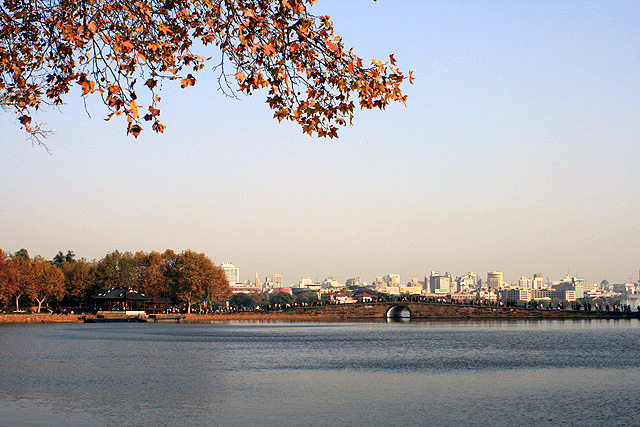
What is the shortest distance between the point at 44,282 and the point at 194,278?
21864 millimetres

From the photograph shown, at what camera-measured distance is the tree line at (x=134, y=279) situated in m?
102

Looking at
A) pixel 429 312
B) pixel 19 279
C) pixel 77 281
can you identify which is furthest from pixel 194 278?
pixel 429 312

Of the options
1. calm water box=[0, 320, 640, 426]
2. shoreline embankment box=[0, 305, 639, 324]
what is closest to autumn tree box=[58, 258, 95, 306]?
shoreline embankment box=[0, 305, 639, 324]

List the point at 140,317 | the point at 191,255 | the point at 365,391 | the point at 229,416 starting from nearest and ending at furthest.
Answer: the point at 229,416 → the point at 365,391 → the point at 140,317 → the point at 191,255

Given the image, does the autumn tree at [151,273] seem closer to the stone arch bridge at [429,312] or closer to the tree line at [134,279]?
the tree line at [134,279]

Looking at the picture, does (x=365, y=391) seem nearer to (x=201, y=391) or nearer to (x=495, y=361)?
(x=201, y=391)

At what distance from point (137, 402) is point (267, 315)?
88.2m

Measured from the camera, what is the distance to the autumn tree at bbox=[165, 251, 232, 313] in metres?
108

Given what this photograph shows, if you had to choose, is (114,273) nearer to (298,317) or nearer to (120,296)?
(120,296)

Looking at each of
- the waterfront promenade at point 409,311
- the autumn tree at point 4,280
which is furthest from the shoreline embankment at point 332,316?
the autumn tree at point 4,280

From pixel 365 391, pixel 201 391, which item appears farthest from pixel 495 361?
pixel 201 391

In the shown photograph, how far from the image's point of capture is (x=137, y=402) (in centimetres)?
2391

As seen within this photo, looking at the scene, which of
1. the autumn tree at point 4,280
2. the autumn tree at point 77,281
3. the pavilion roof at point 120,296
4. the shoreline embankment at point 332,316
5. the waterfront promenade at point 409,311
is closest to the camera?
the autumn tree at point 4,280

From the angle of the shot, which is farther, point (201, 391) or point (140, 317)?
point (140, 317)
